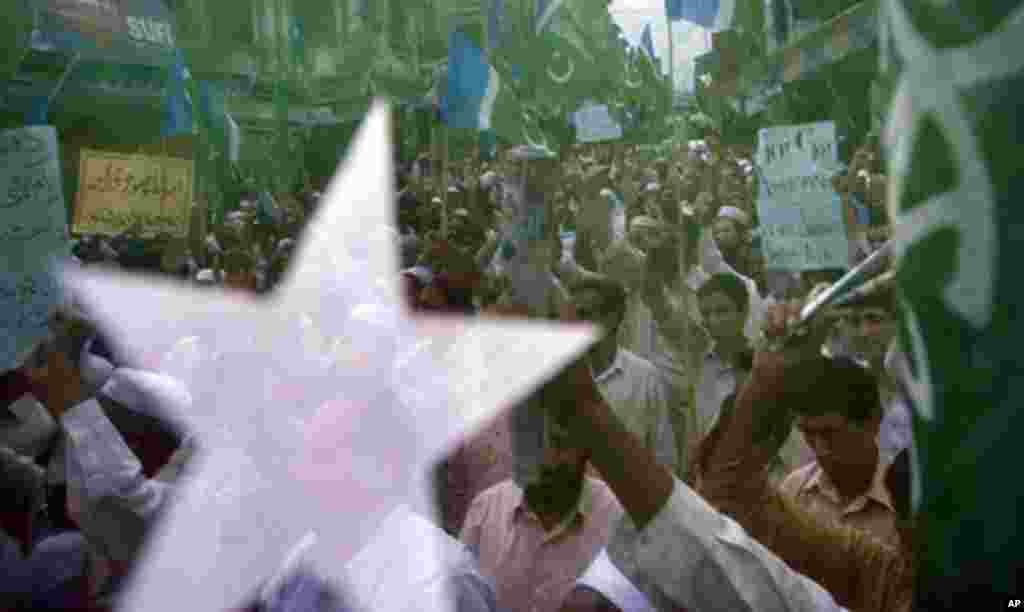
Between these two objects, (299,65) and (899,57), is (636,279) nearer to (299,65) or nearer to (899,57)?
(299,65)

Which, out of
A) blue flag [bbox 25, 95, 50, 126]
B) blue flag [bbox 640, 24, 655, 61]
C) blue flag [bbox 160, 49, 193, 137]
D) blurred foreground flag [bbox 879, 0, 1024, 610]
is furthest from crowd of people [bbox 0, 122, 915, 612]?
blurred foreground flag [bbox 879, 0, 1024, 610]

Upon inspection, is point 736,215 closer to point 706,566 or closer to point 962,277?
point 706,566

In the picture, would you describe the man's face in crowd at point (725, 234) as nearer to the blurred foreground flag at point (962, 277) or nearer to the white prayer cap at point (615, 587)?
the white prayer cap at point (615, 587)

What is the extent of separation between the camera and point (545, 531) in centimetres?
272

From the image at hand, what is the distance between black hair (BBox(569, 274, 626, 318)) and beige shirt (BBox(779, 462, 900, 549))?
2.07 feet

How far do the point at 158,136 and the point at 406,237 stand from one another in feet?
4.97

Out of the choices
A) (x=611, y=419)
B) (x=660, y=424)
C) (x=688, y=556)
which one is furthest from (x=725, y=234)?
(x=688, y=556)

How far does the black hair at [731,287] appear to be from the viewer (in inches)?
130

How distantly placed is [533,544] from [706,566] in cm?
69

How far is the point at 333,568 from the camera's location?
2.49m

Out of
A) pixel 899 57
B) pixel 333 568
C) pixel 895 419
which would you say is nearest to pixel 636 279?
pixel 895 419

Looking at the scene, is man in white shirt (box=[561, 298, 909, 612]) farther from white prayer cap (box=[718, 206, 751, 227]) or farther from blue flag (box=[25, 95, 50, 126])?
blue flag (box=[25, 95, 50, 126])

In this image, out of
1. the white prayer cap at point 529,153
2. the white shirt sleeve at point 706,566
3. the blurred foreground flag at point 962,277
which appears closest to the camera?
the blurred foreground flag at point 962,277

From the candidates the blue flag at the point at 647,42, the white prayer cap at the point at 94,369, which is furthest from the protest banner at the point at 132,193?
the blue flag at the point at 647,42
